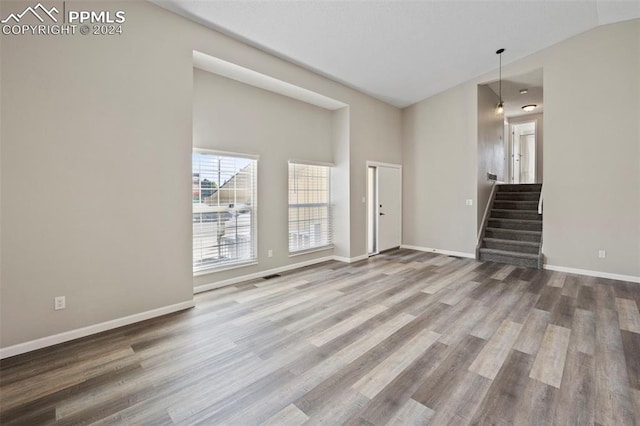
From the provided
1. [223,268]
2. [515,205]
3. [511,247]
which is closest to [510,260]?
[511,247]

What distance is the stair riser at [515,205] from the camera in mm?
6309

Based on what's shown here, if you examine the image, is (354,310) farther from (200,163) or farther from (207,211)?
(200,163)

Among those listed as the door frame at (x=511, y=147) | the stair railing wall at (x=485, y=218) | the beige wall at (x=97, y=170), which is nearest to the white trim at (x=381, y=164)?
the stair railing wall at (x=485, y=218)

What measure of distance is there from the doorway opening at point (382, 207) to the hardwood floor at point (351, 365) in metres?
2.82

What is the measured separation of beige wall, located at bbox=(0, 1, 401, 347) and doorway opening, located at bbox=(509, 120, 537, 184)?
31.4 ft

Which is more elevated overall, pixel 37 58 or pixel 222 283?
pixel 37 58

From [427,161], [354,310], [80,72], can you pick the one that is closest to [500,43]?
[427,161]

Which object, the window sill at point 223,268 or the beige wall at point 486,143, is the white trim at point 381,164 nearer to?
the beige wall at point 486,143

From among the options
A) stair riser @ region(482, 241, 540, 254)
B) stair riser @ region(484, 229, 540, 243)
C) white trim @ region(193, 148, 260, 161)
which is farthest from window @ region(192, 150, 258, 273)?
stair riser @ region(484, 229, 540, 243)

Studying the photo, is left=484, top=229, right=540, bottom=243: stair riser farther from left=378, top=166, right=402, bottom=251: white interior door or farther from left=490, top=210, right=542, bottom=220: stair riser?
left=378, top=166, right=402, bottom=251: white interior door

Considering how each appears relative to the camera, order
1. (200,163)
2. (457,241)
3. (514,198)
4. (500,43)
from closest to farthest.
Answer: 1. (200,163)
2. (500,43)
3. (457,241)
4. (514,198)

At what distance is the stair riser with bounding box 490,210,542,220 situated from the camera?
606 centimetres

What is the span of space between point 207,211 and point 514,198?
6934 mm

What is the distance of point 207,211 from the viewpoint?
4035 millimetres
